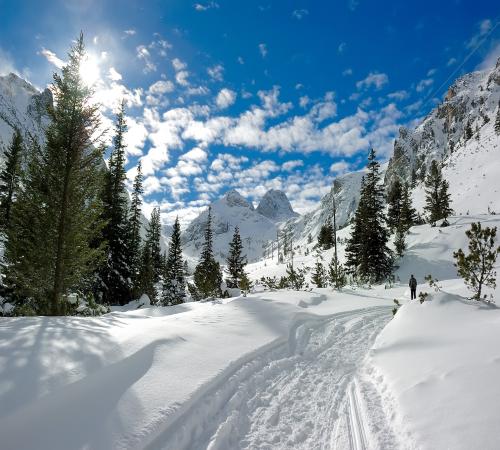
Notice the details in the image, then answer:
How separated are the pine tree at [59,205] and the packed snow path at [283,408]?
826 cm

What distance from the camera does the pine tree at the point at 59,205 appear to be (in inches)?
440

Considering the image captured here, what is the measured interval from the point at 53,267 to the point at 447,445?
12115mm

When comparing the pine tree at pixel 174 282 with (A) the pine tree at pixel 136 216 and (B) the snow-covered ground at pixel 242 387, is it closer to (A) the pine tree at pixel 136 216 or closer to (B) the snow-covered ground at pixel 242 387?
(A) the pine tree at pixel 136 216

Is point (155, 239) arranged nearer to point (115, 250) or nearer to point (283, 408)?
point (115, 250)

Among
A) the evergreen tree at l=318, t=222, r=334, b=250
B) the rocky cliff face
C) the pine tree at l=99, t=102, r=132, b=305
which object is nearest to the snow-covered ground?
the pine tree at l=99, t=102, r=132, b=305

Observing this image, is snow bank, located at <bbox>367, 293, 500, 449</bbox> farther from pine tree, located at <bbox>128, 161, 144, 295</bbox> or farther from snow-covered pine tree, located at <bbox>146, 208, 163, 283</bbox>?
snow-covered pine tree, located at <bbox>146, 208, 163, 283</bbox>

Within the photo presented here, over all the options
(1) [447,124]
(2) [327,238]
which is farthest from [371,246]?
(1) [447,124]

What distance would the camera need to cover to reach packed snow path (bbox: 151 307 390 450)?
4.01 m

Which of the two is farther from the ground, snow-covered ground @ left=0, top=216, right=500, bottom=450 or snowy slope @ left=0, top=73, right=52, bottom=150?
snowy slope @ left=0, top=73, right=52, bottom=150

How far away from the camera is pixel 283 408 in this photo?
493 centimetres

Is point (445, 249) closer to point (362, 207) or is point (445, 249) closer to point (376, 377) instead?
point (362, 207)

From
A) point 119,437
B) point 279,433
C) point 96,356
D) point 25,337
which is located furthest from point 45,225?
point 279,433

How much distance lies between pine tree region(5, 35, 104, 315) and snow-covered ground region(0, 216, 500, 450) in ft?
15.2

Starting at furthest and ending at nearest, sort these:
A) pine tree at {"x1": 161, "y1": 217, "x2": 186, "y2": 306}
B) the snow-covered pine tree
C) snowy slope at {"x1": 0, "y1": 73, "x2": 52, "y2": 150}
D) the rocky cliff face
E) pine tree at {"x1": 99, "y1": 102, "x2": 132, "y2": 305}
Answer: snowy slope at {"x1": 0, "y1": 73, "x2": 52, "y2": 150}, the rocky cliff face, the snow-covered pine tree, pine tree at {"x1": 161, "y1": 217, "x2": 186, "y2": 306}, pine tree at {"x1": 99, "y1": 102, "x2": 132, "y2": 305}
